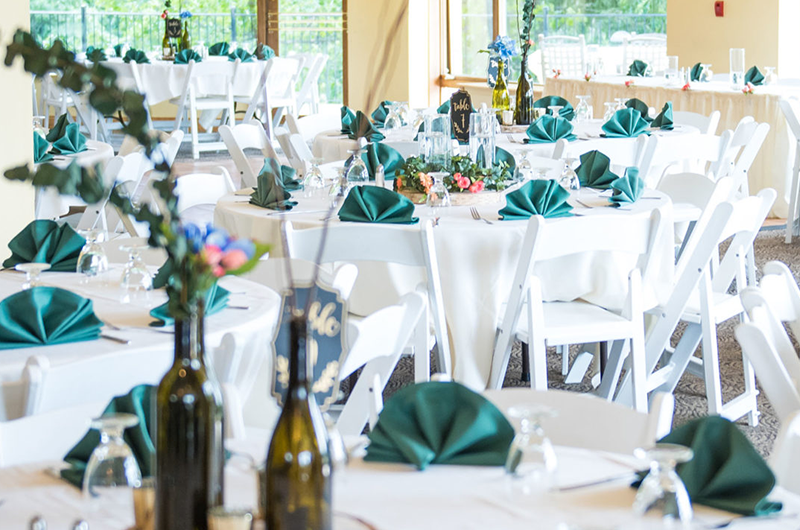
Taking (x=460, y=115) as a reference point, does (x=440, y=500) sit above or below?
below

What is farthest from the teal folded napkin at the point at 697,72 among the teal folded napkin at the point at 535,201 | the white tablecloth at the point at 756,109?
the teal folded napkin at the point at 535,201

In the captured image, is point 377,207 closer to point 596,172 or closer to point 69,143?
point 596,172

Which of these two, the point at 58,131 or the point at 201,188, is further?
the point at 58,131

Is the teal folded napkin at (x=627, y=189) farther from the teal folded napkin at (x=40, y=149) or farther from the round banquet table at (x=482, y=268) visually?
the teal folded napkin at (x=40, y=149)

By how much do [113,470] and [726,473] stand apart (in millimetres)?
775

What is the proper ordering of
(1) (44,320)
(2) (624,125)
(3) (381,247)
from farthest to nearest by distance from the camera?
(2) (624,125), (3) (381,247), (1) (44,320)

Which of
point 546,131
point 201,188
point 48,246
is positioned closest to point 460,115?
point 546,131

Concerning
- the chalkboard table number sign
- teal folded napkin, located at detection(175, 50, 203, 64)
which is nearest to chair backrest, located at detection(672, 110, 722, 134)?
the chalkboard table number sign

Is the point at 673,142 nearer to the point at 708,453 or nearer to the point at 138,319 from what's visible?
the point at 138,319

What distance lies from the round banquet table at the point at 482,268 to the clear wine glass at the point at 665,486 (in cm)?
196

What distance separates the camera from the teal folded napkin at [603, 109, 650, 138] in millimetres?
5414

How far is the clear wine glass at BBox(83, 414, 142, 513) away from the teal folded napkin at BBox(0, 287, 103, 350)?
3.52 ft

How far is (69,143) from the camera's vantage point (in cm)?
494

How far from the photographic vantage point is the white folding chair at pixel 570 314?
3119 millimetres
